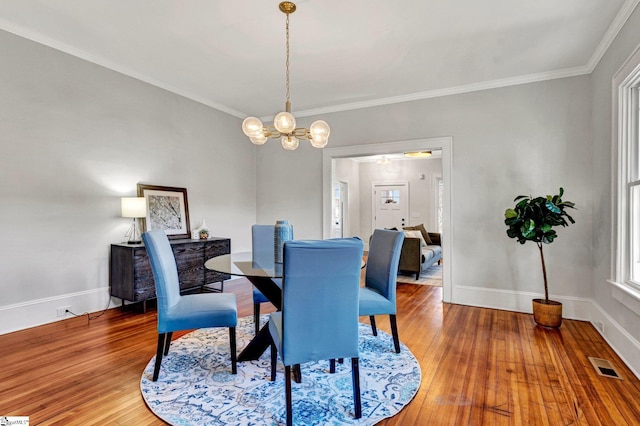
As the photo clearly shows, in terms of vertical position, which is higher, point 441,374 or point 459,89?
point 459,89

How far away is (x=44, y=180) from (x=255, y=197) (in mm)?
3080

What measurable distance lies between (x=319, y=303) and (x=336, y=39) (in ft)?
8.33

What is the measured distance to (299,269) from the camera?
5.55 feet

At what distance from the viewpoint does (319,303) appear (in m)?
1.76

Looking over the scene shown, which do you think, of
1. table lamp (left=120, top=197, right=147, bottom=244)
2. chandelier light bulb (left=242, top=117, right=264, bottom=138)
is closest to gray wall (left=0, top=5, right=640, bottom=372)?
table lamp (left=120, top=197, right=147, bottom=244)

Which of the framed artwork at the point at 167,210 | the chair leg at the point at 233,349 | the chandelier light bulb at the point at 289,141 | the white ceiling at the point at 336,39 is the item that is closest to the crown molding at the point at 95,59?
the white ceiling at the point at 336,39

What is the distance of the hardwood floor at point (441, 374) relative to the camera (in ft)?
6.13

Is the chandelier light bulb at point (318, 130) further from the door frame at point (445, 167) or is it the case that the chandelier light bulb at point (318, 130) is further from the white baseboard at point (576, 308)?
the white baseboard at point (576, 308)

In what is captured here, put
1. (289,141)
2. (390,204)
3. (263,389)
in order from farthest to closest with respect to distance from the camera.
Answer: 1. (390,204)
2. (289,141)
3. (263,389)

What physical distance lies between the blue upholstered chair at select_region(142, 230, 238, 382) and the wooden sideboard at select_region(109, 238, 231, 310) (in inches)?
56.8

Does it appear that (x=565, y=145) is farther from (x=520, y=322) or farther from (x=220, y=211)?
(x=220, y=211)

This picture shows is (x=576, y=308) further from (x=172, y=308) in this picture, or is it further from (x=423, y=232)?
(x=172, y=308)

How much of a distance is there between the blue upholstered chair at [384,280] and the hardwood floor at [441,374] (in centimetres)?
45

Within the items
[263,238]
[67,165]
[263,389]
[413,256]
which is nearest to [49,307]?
[67,165]
